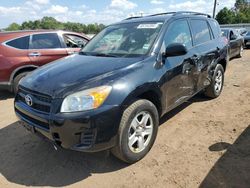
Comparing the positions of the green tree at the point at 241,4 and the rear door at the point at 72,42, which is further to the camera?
the green tree at the point at 241,4

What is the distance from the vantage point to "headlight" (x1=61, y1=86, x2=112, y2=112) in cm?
321

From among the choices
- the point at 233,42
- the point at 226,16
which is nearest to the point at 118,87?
the point at 233,42

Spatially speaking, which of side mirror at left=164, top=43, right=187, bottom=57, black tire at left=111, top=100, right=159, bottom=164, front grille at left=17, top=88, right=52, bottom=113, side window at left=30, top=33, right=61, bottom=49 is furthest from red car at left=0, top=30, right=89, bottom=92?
black tire at left=111, top=100, right=159, bottom=164

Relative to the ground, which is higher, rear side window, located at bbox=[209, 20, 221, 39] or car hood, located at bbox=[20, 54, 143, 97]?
rear side window, located at bbox=[209, 20, 221, 39]

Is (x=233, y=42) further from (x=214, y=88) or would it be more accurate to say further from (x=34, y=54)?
(x=34, y=54)

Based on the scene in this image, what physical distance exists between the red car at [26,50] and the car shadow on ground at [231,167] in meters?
4.93

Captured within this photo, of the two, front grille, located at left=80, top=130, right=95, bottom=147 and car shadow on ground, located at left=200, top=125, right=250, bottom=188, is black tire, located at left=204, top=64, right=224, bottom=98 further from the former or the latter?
front grille, located at left=80, top=130, right=95, bottom=147

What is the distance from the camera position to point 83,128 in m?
3.18

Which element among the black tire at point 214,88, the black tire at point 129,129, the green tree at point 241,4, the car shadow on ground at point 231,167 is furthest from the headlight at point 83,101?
the green tree at point 241,4

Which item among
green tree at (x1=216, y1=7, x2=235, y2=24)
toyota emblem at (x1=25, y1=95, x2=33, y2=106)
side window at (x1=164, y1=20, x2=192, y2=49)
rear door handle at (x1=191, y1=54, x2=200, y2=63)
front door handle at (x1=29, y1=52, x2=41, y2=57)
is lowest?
toyota emblem at (x1=25, y1=95, x2=33, y2=106)

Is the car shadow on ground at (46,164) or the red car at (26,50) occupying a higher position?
the red car at (26,50)

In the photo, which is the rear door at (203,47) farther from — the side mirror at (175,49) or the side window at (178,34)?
the side mirror at (175,49)

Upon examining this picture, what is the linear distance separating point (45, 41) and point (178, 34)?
416 centimetres

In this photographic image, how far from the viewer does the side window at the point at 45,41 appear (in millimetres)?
7473
